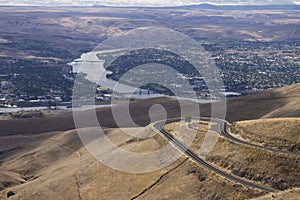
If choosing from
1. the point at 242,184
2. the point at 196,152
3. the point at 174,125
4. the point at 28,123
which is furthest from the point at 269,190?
the point at 28,123

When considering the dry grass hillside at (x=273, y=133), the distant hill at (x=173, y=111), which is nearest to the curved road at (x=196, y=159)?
the dry grass hillside at (x=273, y=133)

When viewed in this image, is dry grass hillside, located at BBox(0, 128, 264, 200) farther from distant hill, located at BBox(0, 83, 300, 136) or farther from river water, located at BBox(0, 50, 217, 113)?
river water, located at BBox(0, 50, 217, 113)

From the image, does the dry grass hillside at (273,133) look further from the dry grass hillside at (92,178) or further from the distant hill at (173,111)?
the distant hill at (173,111)

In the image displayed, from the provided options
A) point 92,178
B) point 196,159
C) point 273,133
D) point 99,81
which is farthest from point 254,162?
point 99,81

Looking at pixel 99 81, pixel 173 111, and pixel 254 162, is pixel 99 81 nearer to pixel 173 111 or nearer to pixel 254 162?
pixel 173 111

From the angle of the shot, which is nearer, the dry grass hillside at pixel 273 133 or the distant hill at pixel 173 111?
the dry grass hillside at pixel 273 133

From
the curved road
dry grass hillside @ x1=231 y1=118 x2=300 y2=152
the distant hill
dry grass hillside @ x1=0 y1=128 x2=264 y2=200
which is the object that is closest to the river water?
the distant hill

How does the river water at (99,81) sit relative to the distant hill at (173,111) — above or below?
below

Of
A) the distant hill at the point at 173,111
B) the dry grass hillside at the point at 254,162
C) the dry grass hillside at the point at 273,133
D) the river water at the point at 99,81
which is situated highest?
the dry grass hillside at the point at 273,133

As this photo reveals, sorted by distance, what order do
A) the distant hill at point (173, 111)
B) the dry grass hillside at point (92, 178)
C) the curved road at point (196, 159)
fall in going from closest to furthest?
the curved road at point (196, 159) → the dry grass hillside at point (92, 178) → the distant hill at point (173, 111)

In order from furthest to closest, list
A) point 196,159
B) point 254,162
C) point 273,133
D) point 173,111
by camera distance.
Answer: point 173,111
point 273,133
point 196,159
point 254,162

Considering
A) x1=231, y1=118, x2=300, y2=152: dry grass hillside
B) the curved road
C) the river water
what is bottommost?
the river water

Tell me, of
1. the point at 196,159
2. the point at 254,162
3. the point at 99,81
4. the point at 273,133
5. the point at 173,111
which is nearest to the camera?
the point at 254,162
